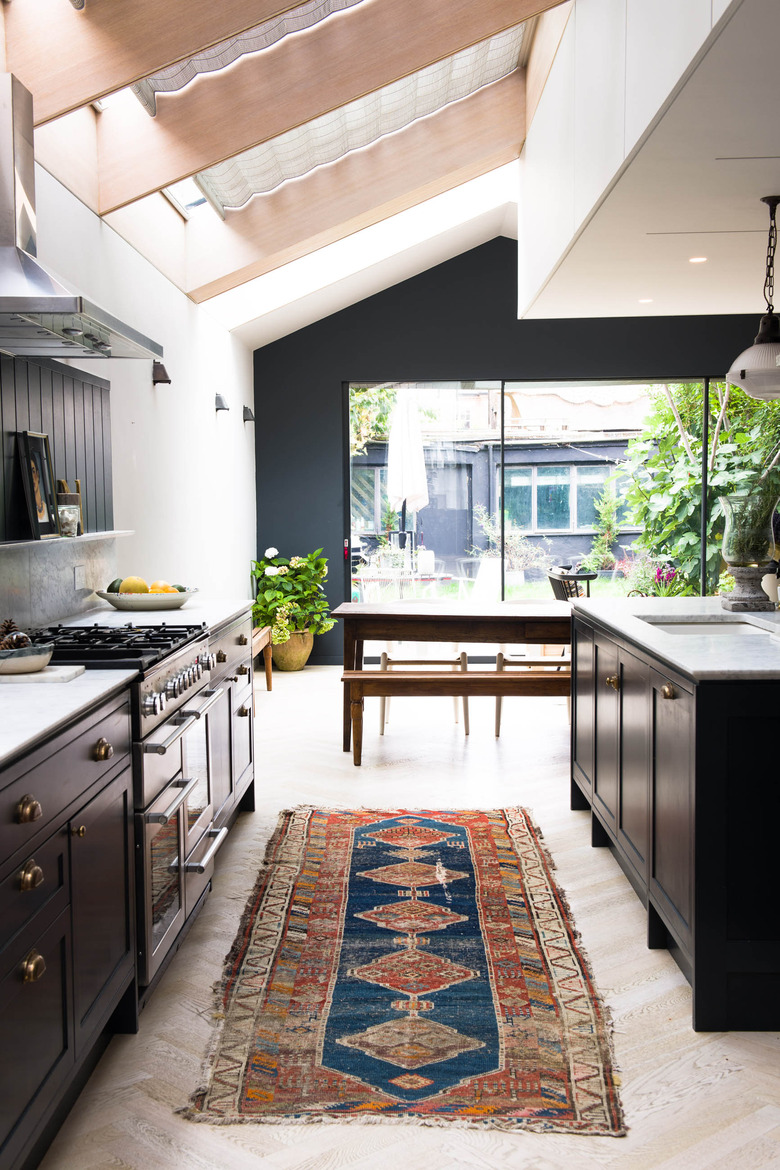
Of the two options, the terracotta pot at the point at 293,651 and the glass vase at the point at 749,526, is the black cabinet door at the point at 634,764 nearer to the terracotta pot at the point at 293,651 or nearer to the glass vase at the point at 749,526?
the glass vase at the point at 749,526

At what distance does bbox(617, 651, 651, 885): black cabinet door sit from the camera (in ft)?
9.86

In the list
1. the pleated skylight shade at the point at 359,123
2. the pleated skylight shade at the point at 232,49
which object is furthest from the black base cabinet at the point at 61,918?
the pleated skylight shade at the point at 359,123

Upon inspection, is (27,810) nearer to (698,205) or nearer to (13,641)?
(13,641)

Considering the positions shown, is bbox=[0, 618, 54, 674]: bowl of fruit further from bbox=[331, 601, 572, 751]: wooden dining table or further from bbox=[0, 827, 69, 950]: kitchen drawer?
bbox=[331, 601, 572, 751]: wooden dining table

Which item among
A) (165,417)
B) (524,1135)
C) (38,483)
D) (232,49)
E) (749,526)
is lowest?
(524,1135)

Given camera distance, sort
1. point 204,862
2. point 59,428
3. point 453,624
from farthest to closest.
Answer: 1. point 453,624
2. point 59,428
3. point 204,862

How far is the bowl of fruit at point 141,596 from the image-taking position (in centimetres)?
379

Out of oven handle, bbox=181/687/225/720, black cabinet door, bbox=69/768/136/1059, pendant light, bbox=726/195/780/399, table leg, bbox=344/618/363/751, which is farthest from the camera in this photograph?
table leg, bbox=344/618/363/751

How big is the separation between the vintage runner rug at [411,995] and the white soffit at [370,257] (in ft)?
13.2

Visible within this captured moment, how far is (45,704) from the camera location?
2.06 meters

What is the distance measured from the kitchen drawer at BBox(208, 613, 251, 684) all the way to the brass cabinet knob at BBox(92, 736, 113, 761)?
1.19m

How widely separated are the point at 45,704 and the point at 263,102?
10.2ft

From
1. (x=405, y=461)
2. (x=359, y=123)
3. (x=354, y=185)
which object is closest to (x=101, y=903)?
(x=359, y=123)

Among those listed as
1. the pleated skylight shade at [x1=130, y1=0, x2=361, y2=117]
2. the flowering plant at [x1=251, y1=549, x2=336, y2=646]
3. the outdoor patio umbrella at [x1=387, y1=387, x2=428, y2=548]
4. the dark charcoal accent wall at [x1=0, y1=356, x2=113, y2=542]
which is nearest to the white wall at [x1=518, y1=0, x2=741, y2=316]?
the pleated skylight shade at [x1=130, y1=0, x2=361, y2=117]
